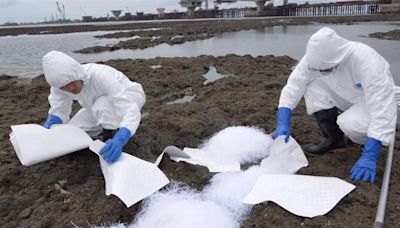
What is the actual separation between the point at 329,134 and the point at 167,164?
4.47ft

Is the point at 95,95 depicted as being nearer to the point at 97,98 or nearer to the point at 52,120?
the point at 97,98

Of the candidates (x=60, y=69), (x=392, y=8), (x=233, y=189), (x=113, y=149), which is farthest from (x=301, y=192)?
(x=392, y=8)

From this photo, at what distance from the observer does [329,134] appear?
2947 mm

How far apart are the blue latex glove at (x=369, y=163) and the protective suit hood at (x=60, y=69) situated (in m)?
2.09

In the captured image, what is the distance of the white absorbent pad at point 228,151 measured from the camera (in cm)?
294

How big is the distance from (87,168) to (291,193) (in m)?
1.63

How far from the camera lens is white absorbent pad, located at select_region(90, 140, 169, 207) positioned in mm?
2287

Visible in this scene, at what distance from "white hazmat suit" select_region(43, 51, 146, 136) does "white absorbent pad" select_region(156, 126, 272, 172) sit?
484mm

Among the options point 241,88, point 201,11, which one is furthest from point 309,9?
point 241,88

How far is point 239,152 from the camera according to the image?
3.12 meters

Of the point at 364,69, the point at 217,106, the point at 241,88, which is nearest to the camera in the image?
the point at 364,69

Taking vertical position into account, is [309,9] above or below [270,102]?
above

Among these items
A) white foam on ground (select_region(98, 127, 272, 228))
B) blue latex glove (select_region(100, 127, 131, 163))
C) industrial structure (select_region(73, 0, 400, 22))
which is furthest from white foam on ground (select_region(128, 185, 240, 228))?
industrial structure (select_region(73, 0, 400, 22))

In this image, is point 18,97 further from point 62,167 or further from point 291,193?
point 291,193
